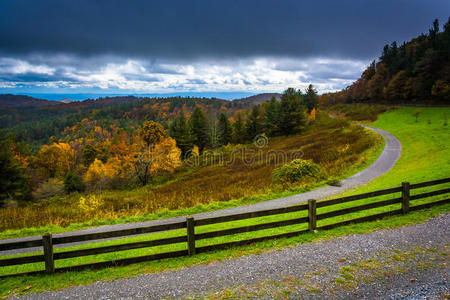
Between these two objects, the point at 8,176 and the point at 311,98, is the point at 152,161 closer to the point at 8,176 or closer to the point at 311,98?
the point at 8,176

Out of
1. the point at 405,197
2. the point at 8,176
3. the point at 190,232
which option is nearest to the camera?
the point at 190,232

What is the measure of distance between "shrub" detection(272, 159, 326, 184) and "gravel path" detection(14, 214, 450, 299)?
1183 centimetres

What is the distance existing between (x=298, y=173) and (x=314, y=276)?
46.1 feet

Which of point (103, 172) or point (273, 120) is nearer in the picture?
point (103, 172)

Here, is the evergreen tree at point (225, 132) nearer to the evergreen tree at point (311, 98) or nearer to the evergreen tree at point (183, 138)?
the evergreen tree at point (183, 138)

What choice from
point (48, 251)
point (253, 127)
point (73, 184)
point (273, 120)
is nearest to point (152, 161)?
point (73, 184)

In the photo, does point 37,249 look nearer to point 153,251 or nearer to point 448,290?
point 153,251

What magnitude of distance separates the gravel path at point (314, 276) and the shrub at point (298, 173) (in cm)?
1183

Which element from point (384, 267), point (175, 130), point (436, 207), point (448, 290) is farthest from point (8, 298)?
point (175, 130)

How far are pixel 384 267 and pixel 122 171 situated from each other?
38.5m

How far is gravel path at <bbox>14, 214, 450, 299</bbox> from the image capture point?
5.50 metres

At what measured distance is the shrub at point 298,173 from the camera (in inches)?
765

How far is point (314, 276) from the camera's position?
6066 mm

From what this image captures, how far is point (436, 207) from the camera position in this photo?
10.1 metres
